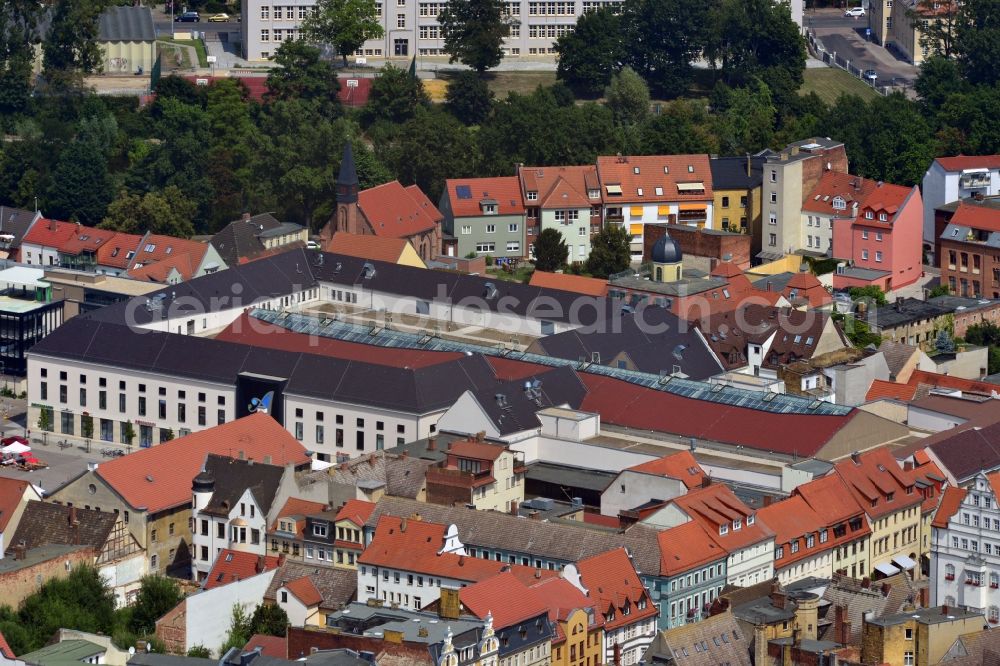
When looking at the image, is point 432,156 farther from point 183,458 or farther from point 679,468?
point 679,468

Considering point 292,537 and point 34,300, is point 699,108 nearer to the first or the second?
point 34,300

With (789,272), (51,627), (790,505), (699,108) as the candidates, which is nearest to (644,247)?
(789,272)

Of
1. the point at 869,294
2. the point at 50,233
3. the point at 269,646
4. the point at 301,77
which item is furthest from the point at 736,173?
the point at 269,646

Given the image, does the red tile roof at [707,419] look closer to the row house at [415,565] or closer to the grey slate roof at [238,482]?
the grey slate roof at [238,482]

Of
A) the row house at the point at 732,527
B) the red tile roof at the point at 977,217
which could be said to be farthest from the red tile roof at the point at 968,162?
the row house at the point at 732,527

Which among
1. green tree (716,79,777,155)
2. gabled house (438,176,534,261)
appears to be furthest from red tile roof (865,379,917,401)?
green tree (716,79,777,155)

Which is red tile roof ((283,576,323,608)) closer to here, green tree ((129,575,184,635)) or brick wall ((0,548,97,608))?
green tree ((129,575,184,635))
